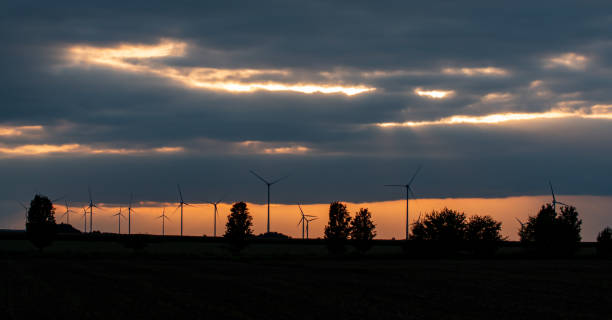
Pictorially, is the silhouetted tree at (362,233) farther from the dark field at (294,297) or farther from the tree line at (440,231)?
the dark field at (294,297)

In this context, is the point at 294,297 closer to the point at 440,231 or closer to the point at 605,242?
the point at 440,231

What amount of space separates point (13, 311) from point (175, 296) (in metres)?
11.9

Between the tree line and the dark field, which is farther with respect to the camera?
the tree line

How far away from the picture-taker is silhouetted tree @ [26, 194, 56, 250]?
162125mm

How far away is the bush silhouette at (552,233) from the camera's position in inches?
6275

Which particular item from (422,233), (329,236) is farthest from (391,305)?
(329,236)

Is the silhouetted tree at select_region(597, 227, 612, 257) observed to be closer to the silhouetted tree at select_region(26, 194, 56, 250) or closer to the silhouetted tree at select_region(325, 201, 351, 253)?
the silhouetted tree at select_region(325, 201, 351, 253)

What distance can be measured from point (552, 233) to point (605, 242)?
→ 13086 millimetres

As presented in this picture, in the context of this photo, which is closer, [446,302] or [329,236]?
[446,302]

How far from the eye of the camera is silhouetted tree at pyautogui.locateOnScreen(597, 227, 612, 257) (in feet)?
523

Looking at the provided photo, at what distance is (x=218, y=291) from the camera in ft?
171

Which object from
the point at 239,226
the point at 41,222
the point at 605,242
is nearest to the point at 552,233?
the point at 605,242

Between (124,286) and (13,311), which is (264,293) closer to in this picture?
(124,286)

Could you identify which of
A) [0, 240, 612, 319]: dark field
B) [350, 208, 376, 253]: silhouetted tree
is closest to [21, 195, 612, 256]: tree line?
[350, 208, 376, 253]: silhouetted tree
